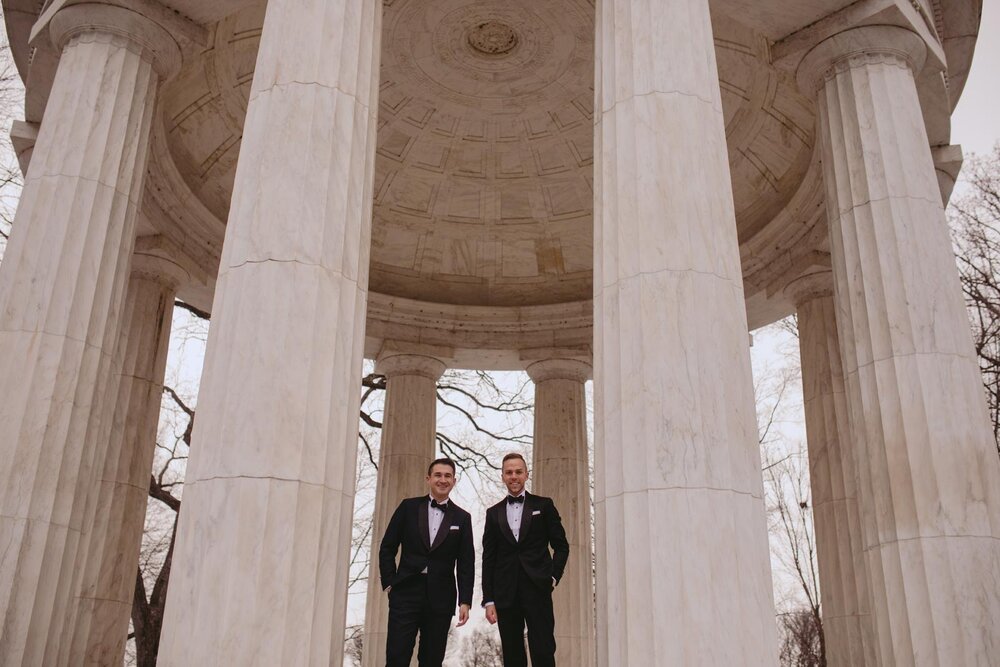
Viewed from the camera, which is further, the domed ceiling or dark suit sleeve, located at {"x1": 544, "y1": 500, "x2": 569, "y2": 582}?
the domed ceiling

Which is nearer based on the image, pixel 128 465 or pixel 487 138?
pixel 128 465

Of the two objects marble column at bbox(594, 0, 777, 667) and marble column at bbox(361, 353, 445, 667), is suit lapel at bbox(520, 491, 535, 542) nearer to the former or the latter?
marble column at bbox(594, 0, 777, 667)

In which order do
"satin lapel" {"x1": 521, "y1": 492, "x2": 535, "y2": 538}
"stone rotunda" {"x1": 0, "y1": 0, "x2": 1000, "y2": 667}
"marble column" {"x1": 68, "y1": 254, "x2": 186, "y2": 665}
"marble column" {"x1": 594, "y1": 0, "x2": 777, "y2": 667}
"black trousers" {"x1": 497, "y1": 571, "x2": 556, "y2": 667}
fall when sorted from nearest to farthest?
"marble column" {"x1": 594, "y1": 0, "x2": 777, "y2": 667}, "stone rotunda" {"x1": 0, "y1": 0, "x2": 1000, "y2": 667}, "black trousers" {"x1": 497, "y1": 571, "x2": 556, "y2": 667}, "satin lapel" {"x1": 521, "y1": 492, "x2": 535, "y2": 538}, "marble column" {"x1": 68, "y1": 254, "x2": 186, "y2": 665}

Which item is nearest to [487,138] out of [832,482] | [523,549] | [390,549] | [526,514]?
[832,482]

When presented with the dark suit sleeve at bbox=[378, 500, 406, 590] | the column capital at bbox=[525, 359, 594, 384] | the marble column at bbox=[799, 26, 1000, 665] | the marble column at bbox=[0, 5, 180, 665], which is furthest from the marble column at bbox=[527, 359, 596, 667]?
the marble column at bbox=[0, 5, 180, 665]

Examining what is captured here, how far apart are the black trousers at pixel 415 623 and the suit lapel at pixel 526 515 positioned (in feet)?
10.7

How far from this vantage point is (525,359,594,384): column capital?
6178 centimetres

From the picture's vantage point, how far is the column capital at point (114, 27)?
33.8 metres

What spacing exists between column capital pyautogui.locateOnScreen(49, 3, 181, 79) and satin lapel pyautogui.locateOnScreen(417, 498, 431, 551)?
20.6 meters

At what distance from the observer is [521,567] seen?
Answer: 27156 millimetres

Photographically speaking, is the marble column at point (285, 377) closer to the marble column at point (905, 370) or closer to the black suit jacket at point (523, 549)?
the black suit jacket at point (523, 549)

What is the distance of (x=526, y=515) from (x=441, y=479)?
289cm

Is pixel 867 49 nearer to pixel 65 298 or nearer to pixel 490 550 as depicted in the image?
pixel 490 550

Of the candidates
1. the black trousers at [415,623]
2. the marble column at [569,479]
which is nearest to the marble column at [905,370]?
the black trousers at [415,623]
